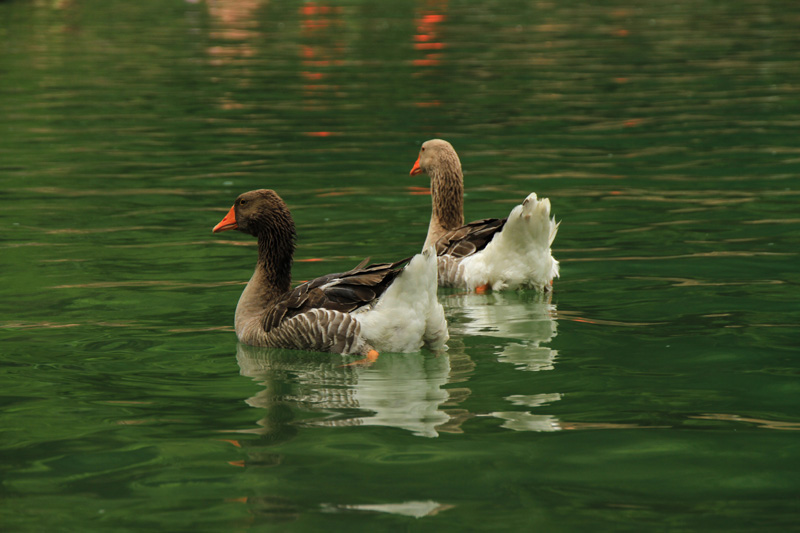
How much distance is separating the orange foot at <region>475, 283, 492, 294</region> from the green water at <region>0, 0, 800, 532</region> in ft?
0.38

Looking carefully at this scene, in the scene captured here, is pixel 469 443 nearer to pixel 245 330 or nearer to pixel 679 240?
pixel 245 330

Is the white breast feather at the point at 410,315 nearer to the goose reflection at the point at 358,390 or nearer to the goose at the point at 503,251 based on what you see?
the goose reflection at the point at 358,390

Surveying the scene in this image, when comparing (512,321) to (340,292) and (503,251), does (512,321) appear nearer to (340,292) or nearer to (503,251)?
(503,251)

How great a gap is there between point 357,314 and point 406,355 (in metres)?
0.57

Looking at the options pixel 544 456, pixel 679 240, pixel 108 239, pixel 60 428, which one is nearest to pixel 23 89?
pixel 108 239

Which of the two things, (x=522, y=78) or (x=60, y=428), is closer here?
(x=60, y=428)

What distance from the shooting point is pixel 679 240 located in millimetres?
13188

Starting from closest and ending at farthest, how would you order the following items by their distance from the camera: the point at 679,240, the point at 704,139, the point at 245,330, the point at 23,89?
1. the point at 245,330
2. the point at 679,240
3. the point at 704,139
4. the point at 23,89

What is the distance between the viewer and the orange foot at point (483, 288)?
446 inches

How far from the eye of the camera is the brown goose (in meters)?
8.62

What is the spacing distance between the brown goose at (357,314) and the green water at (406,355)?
18cm

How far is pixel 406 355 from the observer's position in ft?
30.1

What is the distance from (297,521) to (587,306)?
5190 mm

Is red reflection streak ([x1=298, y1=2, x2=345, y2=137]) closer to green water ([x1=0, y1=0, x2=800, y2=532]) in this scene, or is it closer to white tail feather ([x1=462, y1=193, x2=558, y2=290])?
green water ([x1=0, y1=0, x2=800, y2=532])
